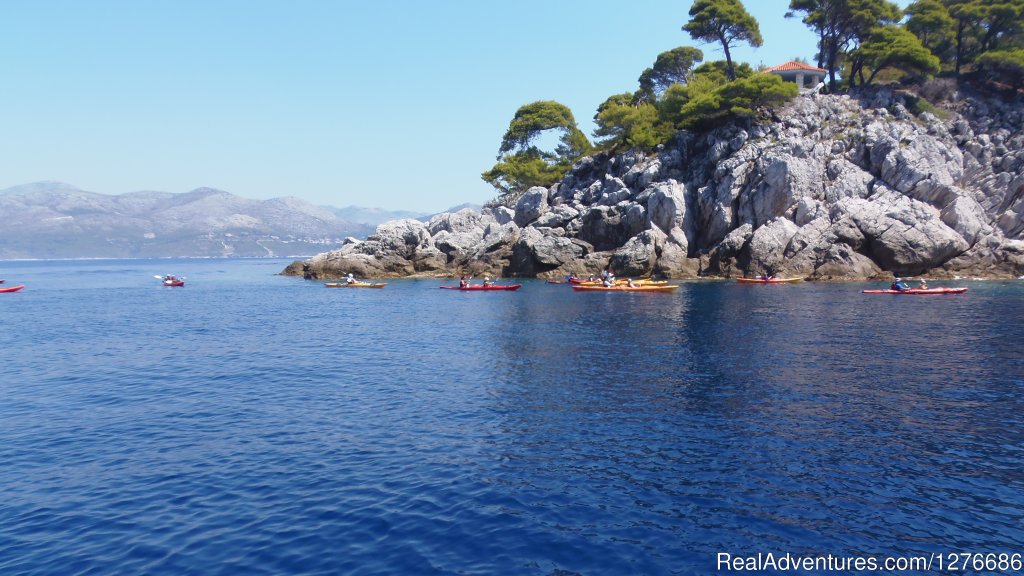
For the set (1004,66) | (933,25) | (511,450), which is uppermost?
(933,25)

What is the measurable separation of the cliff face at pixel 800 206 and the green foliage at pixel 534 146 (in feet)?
72.8

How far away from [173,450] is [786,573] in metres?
18.2

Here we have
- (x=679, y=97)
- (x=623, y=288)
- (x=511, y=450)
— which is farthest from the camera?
(x=679, y=97)

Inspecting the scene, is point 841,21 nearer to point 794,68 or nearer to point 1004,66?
point 794,68

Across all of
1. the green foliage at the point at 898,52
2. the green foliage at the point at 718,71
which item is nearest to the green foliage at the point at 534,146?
the green foliage at the point at 718,71

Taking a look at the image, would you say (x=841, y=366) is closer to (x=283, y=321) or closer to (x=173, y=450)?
(x=173, y=450)

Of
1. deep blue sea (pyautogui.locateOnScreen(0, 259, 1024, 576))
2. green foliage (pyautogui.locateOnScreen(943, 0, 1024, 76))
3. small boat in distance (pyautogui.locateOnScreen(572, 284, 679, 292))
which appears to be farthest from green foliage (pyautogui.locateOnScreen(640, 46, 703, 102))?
deep blue sea (pyautogui.locateOnScreen(0, 259, 1024, 576))

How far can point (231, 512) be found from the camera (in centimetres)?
1476

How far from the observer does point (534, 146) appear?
434ft

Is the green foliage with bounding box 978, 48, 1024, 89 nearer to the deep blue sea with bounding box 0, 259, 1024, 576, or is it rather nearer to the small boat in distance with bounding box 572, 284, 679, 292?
the small boat in distance with bounding box 572, 284, 679, 292

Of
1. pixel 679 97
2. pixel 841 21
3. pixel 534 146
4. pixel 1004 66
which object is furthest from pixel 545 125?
pixel 1004 66

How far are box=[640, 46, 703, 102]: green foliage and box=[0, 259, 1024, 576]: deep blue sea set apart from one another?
9420 cm

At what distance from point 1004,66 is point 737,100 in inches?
1661

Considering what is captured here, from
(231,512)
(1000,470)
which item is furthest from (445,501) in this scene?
(1000,470)
